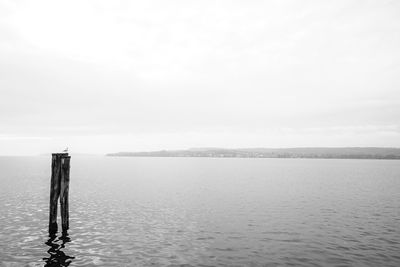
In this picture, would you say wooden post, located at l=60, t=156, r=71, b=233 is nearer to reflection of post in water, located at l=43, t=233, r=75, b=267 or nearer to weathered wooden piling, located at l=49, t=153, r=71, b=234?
weathered wooden piling, located at l=49, t=153, r=71, b=234

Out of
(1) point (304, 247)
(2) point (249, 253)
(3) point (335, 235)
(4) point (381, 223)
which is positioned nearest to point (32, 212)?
(2) point (249, 253)

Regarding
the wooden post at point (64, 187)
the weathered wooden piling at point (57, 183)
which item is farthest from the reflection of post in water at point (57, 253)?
the weathered wooden piling at point (57, 183)

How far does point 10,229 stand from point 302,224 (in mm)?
28082

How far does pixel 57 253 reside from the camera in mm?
20234

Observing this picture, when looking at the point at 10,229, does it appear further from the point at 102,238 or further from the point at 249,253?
the point at 249,253

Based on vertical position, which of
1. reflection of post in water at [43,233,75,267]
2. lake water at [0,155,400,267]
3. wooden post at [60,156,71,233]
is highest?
wooden post at [60,156,71,233]

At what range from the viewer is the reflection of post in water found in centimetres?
1853

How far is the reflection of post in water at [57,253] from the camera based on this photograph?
18531mm

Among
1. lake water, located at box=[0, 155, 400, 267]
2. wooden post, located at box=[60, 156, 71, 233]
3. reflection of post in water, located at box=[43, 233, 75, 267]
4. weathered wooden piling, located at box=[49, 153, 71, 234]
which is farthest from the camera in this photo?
wooden post, located at box=[60, 156, 71, 233]

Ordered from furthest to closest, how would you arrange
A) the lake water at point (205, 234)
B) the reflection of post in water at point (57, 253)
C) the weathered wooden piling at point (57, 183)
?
1. the weathered wooden piling at point (57, 183)
2. the lake water at point (205, 234)
3. the reflection of post in water at point (57, 253)

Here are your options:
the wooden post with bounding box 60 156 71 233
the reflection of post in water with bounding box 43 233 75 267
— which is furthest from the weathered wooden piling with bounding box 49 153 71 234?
the reflection of post in water with bounding box 43 233 75 267

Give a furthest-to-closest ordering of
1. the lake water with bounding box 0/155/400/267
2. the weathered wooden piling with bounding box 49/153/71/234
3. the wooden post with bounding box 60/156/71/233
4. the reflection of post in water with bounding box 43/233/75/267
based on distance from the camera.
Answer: the wooden post with bounding box 60/156/71/233, the weathered wooden piling with bounding box 49/153/71/234, the lake water with bounding box 0/155/400/267, the reflection of post in water with bounding box 43/233/75/267

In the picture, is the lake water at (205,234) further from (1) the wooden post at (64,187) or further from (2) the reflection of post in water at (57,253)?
(1) the wooden post at (64,187)

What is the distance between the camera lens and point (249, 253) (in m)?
20.5
